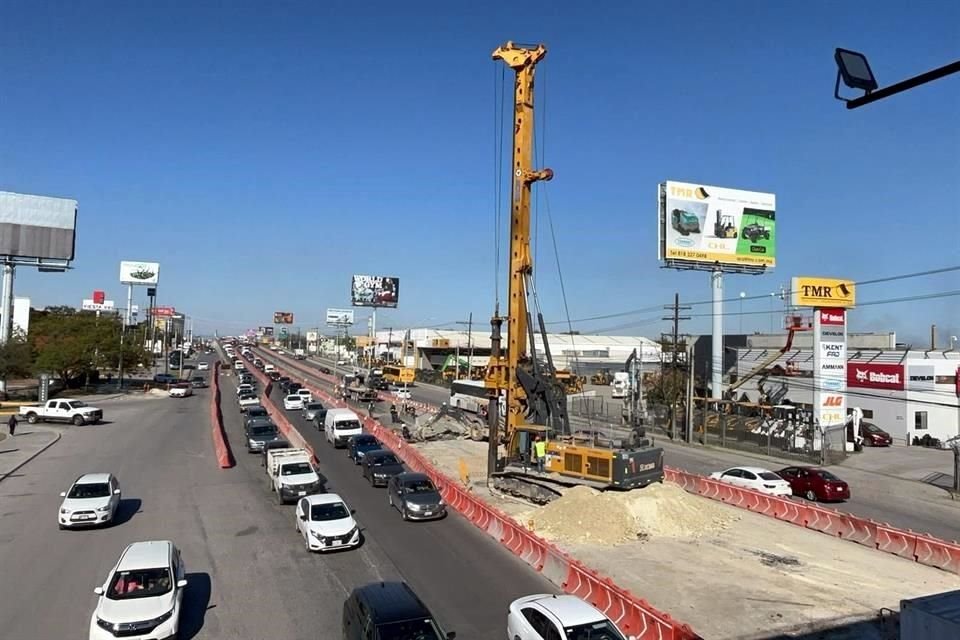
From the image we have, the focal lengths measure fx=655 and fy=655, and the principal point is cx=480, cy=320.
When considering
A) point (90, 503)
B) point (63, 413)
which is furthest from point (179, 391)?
point (90, 503)

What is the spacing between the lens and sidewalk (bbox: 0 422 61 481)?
31992mm

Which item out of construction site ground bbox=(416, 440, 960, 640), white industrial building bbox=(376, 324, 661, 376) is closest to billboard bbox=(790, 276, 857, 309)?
construction site ground bbox=(416, 440, 960, 640)

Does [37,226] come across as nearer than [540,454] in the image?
No

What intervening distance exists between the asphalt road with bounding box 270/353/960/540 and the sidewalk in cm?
2939

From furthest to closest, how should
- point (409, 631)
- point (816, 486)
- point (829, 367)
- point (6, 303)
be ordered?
point (6, 303), point (829, 367), point (816, 486), point (409, 631)

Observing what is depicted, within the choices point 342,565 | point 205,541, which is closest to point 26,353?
point 205,541

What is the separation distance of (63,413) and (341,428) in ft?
79.0

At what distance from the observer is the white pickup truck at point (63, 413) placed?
156ft

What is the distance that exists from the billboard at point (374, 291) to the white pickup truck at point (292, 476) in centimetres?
8602

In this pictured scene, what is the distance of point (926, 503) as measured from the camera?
28.0m

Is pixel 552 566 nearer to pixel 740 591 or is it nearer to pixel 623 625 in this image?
pixel 623 625

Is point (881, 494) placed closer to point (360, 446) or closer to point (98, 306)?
point (360, 446)

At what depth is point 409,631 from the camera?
10.7 meters

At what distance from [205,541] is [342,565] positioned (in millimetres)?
5012
